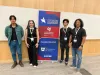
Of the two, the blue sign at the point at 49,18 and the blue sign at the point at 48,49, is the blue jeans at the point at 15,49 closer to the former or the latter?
the blue sign at the point at 48,49

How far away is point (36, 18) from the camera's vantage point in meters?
4.11

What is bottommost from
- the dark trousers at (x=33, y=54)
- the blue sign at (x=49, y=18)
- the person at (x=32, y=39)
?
the dark trousers at (x=33, y=54)

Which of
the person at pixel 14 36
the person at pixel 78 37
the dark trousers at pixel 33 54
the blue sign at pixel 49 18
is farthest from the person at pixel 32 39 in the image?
the person at pixel 78 37

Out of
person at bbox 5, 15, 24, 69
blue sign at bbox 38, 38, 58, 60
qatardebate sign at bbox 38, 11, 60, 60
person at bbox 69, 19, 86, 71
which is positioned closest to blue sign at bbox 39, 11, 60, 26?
qatardebate sign at bbox 38, 11, 60, 60

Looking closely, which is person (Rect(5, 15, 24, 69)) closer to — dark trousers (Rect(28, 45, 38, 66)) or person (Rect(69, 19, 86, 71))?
dark trousers (Rect(28, 45, 38, 66))

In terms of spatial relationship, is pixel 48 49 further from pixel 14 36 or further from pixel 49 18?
pixel 14 36

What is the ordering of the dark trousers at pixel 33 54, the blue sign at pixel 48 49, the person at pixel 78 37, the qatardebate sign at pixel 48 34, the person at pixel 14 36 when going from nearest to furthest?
1. the person at pixel 78 37
2. the person at pixel 14 36
3. the dark trousers at pixel 33 54
4. the qatardebate sign at pixel 48 34
5. the blue sign at pixel 48 49

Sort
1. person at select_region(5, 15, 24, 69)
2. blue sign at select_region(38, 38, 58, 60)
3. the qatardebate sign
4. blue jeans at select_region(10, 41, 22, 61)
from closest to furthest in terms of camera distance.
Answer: person at select_region(5, 15, 24, 69) → blue jeans at select_region(10, 41, 22, 61) → the qatardebate sign → blue sign at select_region(38, 38, 58, 60)

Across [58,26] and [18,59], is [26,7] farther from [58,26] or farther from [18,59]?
[18,59]

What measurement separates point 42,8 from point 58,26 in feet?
2.20

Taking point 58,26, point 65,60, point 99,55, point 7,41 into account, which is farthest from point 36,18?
point 99,55

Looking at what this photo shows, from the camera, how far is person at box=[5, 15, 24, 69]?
369cm

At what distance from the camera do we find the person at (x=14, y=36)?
3692mm

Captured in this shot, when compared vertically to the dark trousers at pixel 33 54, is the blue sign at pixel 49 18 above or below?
above
